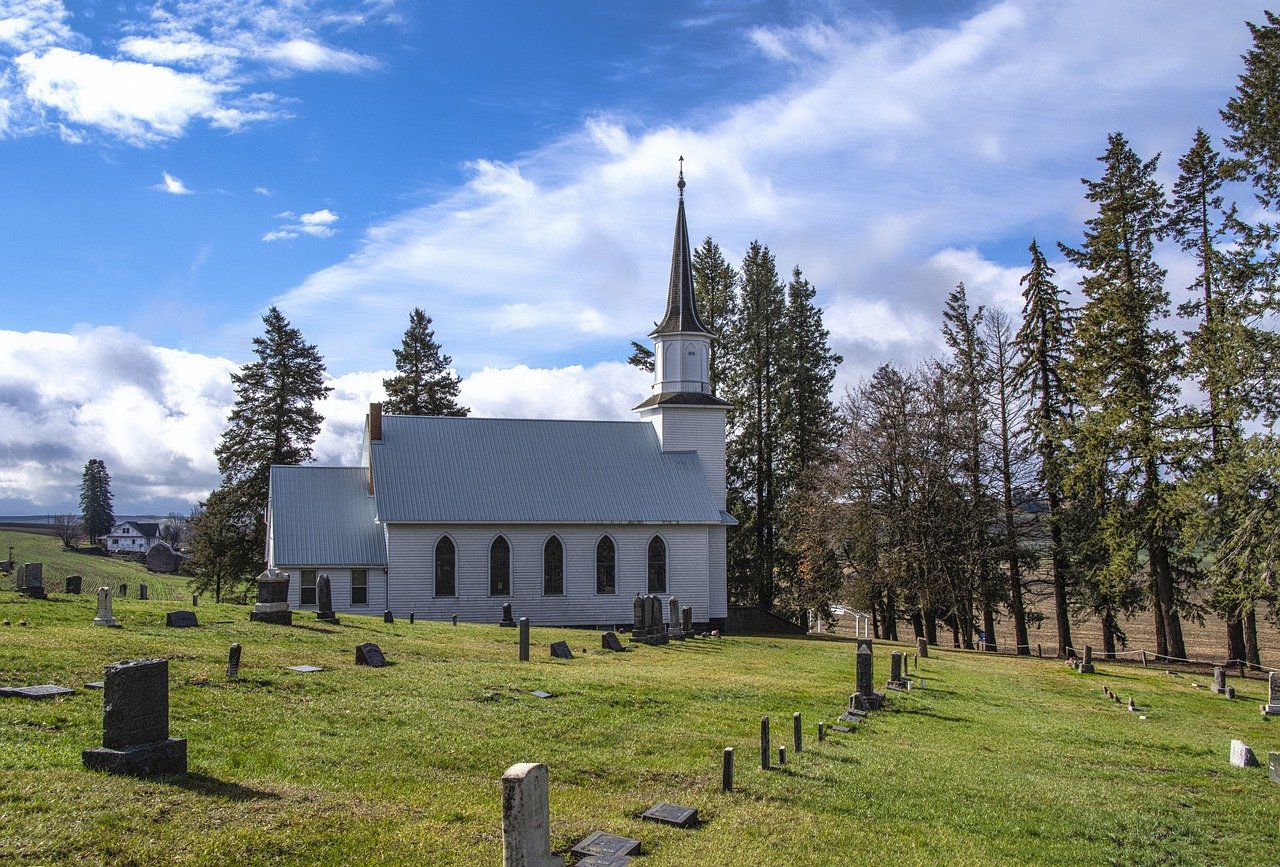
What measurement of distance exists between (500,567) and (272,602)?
13.8 meters

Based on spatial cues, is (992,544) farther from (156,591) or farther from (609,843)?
(156,591)

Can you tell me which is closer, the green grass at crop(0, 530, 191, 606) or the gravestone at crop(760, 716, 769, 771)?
the gravestone at crop(760, 716, 769, 771)

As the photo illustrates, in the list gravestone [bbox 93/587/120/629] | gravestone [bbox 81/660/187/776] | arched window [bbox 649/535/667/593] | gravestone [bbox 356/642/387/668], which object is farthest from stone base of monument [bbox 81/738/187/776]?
arched window [bbox 649/535/667/593]

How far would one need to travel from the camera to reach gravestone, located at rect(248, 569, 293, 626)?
75.7 ft

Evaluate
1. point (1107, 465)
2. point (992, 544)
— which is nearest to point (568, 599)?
point (992, 544)

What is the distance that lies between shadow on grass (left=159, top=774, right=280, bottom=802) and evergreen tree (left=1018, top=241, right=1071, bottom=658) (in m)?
32.8

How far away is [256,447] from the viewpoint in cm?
4631

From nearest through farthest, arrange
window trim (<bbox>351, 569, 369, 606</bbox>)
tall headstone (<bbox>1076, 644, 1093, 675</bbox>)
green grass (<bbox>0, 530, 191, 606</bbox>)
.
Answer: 1. tall headstone (<bbox>1076, 644, 1093, 675</bbox>)
2. window trim (<bbox>351, 569, 369, 606</bbox>)
3. green grass (<bbox>0, 530, 191, 606</bbox>)

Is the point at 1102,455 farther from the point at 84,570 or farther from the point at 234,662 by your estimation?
the point at 84,570

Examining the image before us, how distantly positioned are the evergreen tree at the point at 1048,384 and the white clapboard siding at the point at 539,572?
44.5 feet

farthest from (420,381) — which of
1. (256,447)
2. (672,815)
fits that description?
(672,815)

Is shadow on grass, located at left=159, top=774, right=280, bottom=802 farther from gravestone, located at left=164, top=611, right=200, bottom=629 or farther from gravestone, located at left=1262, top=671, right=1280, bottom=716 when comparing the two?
gravestone, located at left=1262, top=671, right=1280, bottom=716

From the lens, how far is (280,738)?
1168cm

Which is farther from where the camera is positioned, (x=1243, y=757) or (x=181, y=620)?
(x=181, y=620)
